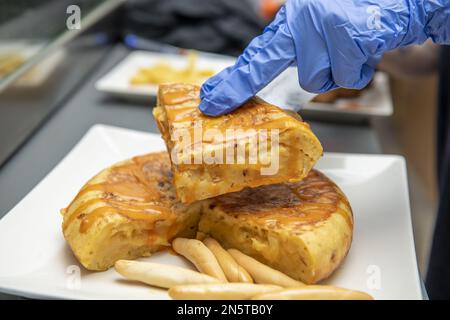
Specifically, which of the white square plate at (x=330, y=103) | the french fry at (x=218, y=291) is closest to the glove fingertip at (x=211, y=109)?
the white square plate at (x=330, y=103)

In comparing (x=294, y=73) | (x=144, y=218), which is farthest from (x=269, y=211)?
(x=294, y=73)

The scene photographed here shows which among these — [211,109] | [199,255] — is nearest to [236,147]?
[211,109]

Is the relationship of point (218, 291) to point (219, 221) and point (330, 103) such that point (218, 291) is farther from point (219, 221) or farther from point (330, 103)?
point (330, 103)

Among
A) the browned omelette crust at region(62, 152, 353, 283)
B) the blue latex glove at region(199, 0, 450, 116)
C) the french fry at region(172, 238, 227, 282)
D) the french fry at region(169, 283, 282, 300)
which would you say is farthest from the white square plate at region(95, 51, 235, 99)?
the french fry at region(169, 283, 282, 300)

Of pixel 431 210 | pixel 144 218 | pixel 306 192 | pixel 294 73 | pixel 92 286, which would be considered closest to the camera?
pixel 92 286
